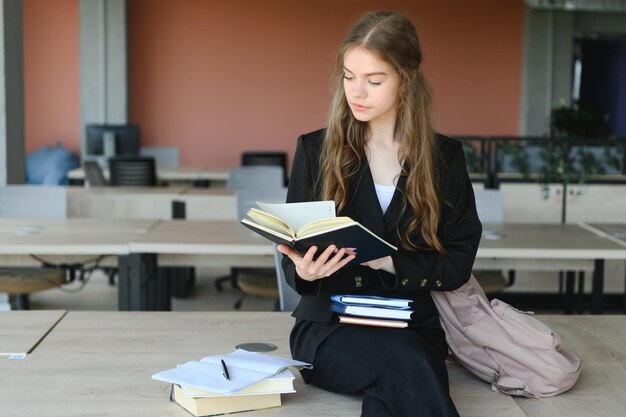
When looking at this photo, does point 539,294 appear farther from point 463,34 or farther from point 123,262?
point 463,34

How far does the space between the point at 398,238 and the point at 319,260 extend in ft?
1.08

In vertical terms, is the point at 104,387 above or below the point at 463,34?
below

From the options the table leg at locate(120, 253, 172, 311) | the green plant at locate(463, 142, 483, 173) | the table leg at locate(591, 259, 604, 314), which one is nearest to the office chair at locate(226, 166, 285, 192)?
the green plant at locate(463, 142, 483, 173)

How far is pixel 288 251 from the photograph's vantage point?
2023 millimetres

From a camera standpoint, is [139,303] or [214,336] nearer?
[214,336]

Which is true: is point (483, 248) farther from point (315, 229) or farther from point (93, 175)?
point (93, 175)

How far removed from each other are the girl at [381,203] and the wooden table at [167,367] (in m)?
0.10

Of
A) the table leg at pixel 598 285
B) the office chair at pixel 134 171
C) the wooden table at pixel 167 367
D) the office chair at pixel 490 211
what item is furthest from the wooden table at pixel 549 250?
the office chair at pixel 134 171

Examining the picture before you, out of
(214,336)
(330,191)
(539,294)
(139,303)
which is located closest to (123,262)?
(139,303)

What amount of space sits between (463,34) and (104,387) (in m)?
10.4

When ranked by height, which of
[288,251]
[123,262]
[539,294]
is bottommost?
[539,294]

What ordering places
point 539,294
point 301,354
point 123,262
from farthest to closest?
point 539,294 < point 123,262 < point 301,354

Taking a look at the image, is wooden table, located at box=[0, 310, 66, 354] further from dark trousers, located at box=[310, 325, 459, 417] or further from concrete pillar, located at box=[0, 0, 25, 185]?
concrete pillar, located at box=[0, 0, 25, 185]

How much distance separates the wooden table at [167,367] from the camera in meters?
1.90
